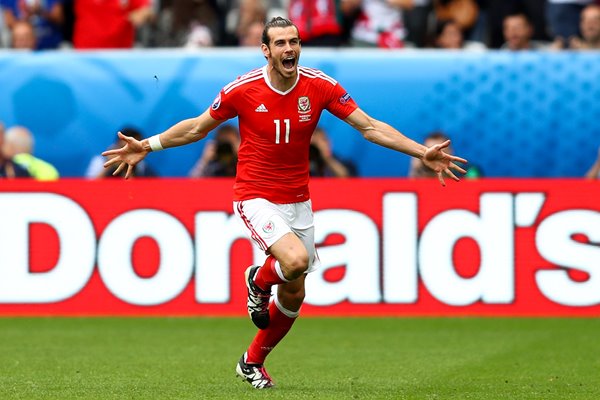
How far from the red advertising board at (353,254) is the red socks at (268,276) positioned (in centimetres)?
530

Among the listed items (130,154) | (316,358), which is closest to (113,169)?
(316,358)

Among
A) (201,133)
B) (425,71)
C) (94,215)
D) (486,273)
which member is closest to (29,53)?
(94,215)

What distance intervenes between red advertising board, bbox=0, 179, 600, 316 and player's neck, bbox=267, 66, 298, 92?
18.0ft

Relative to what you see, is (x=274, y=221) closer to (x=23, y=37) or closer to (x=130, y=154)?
(x=130, y=154)

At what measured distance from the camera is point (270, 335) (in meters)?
9.81

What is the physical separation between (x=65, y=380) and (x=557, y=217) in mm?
6822

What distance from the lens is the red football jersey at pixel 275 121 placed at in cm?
954

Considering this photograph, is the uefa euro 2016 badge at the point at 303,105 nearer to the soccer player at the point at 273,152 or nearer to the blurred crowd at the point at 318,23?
the soccer player at the point at 273,152

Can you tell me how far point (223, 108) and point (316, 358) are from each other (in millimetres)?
2892

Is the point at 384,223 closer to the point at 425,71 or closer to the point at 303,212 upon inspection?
the point at 425,71

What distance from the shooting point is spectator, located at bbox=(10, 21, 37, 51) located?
17.6 meters

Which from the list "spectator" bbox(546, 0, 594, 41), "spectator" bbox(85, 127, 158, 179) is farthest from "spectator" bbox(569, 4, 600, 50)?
"spectator" bbox(85, 127, 158, 179)

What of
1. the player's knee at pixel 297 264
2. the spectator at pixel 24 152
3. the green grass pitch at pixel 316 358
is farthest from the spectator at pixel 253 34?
the player's knee at pixel 297 264

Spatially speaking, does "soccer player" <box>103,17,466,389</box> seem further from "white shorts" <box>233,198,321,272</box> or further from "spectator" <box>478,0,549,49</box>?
"spectator" <box>478,0,549,49</box>
